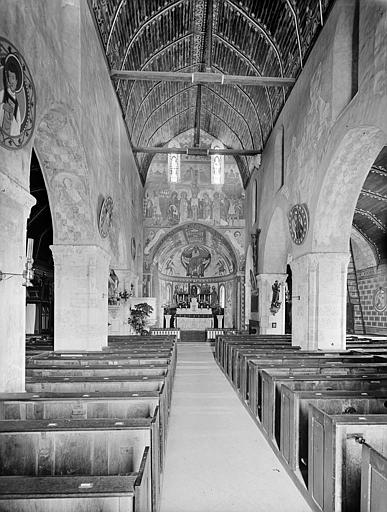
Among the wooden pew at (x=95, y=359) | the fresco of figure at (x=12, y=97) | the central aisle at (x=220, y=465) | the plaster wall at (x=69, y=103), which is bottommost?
the central aisle at (x=220, y=465)

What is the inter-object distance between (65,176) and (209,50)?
8.83 m

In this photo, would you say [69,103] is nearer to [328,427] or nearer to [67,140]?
[67,140]

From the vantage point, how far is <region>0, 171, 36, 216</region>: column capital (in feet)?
17.1

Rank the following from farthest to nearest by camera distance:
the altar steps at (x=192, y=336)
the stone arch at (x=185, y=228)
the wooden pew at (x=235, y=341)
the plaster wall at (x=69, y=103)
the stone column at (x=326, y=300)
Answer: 1. the stone arch at (x=185, y=228)
2. the altar steps at (x=192, y=336)
3. the wooden pew at (x=235, y=341)
4. the stone column at (x=326, y=300)
5. the plaster wall at (x=69, y=103)

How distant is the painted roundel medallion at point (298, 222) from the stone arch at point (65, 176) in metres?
5.44

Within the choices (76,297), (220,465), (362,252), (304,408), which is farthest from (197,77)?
(362,252)

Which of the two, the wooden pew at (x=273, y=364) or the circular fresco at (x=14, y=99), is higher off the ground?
the circular fresco at (x=14, y=99)

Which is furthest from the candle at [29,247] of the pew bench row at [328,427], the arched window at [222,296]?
the arched window at [222,296]

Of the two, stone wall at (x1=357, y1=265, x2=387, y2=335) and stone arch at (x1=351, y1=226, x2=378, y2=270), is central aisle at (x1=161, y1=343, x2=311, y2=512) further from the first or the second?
stone arch at (x1=351, y1=226, x2=378, y2=270)

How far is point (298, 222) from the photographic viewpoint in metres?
11.8

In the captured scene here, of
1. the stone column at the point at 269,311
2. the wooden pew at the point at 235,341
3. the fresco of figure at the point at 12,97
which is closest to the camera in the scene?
the fresco of figure at the point at 12,97

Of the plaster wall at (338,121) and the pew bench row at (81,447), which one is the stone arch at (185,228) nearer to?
the plaster wall at (338,121)

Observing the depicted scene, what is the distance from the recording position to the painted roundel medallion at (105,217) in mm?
10664

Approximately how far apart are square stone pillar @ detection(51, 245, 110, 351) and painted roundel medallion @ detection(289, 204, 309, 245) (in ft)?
17.7
